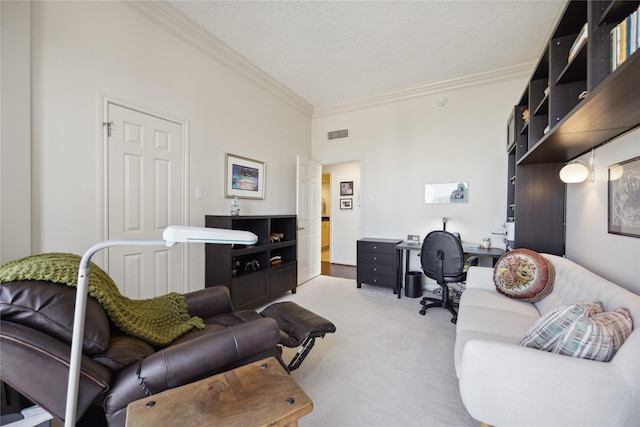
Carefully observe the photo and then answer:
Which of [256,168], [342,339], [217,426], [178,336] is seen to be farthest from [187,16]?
[342,339]

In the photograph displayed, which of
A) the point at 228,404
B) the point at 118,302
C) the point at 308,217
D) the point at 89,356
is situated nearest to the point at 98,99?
the point at 118,302

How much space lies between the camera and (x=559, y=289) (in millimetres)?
1927

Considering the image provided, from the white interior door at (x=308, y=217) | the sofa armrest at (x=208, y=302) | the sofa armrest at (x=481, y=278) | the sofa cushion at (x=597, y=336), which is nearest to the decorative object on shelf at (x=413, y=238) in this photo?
the sofa armrest at (x=481, y=278)

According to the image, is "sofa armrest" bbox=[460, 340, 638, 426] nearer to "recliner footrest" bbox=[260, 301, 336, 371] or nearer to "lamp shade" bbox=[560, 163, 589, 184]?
"recliner footrest" bbox=[260, 301, 336, 371]

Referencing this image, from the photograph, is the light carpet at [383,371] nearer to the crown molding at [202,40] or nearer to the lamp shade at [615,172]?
the lamp shade at [615,172]

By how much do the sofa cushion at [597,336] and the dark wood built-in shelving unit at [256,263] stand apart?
2576mm

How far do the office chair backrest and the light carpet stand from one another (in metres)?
0.53

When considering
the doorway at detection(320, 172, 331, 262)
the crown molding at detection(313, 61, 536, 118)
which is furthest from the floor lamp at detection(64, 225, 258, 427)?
the doorway at detection(320, 172, 331, 262)

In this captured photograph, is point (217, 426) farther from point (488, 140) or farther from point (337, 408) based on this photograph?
point (488, 140)

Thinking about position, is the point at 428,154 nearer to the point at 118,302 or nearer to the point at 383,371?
the point at 383,371

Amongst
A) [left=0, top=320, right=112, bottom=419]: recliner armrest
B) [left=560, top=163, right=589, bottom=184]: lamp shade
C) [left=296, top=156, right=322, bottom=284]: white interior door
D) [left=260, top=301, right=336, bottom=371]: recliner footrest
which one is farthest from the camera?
[left=296, top=156, right=322, bottom=284]: white interior door

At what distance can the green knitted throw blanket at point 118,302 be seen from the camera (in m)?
1.01

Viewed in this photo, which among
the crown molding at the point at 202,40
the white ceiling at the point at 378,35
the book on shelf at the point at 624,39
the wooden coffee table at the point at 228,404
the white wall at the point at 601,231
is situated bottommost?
the wooden coffee table at the point at 228,404

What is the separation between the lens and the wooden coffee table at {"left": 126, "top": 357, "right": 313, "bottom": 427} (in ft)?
2.60
